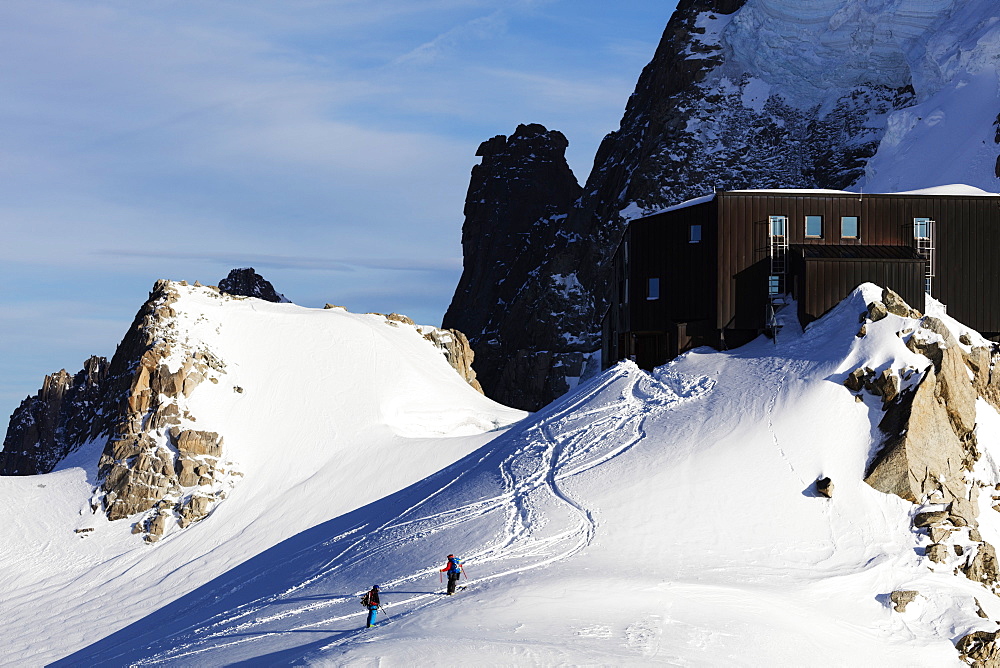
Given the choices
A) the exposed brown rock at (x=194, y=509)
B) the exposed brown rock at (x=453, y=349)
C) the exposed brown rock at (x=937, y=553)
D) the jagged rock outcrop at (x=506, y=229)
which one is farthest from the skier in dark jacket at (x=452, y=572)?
the jagged rock outcrop at (x=506, y=229)

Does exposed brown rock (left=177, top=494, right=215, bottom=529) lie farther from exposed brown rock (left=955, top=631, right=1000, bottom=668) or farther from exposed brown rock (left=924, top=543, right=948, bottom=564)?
exposed brown rock (left=955, top=631, right=1000, bottom=668)

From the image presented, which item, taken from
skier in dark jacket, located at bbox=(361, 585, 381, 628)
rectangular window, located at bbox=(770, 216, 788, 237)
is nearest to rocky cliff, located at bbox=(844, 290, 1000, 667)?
rectangular window, located at bbox=(770, 216, 788, 237)

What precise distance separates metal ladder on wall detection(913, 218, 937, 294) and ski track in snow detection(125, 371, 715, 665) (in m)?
12.0

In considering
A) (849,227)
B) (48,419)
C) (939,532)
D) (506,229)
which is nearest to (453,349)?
(48,419)

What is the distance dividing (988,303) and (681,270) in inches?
545

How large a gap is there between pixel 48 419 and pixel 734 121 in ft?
268

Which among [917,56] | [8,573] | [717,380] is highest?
[917,56]

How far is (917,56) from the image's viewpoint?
111188 millimetres

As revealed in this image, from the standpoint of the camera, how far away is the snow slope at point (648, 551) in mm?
29734

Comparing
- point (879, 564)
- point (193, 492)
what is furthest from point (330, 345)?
point (879, 564)

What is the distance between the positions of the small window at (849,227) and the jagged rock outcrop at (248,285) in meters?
87.7

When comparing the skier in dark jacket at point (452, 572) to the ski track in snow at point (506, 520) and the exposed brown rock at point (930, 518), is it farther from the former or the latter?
the exposed brown rock at point (930, 518)

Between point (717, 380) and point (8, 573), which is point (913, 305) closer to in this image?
point (717, 380)

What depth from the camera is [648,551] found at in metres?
35.8
